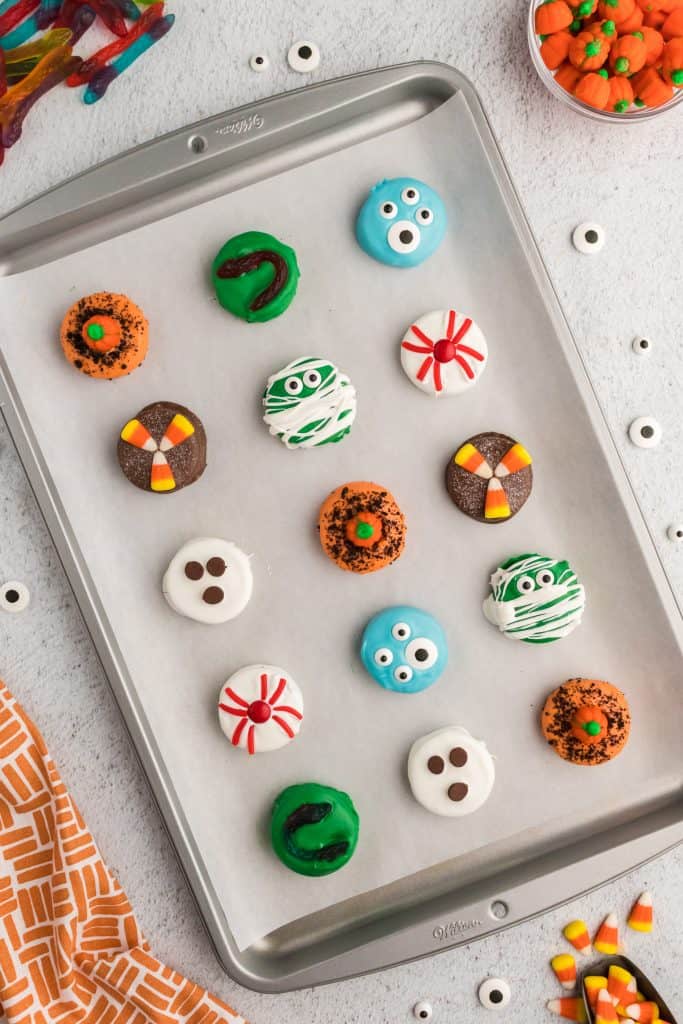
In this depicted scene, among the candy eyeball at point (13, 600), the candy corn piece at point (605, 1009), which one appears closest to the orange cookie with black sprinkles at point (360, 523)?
the candy eyeball at point (13, 600)

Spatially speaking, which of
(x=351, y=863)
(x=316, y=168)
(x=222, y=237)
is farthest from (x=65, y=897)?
(x=316, y=168)

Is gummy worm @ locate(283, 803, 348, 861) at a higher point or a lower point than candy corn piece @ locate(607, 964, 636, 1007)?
higher

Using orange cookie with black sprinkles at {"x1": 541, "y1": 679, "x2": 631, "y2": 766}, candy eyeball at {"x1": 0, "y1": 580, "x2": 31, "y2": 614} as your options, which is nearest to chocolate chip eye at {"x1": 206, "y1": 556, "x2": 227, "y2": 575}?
candy eyeball at {"x1": 0, "y1": 580, "x2": 31, "y2": 614}

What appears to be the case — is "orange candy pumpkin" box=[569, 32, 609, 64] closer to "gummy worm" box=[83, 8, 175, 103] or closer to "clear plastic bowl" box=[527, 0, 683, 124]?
"clear plastic bowl" box=[527, 0, 683, 124]

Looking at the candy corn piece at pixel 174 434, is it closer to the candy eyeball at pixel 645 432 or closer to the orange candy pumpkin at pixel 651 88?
the candy eyeball at pixel 645 432

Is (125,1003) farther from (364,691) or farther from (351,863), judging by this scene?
(364,691)

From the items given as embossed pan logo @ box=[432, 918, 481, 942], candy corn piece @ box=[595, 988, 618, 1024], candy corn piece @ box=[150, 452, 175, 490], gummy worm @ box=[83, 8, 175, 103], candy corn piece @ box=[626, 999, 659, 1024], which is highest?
gummy worm @ box=[83, 8, 175, 103]

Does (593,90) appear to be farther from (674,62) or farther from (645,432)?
(645,432)
